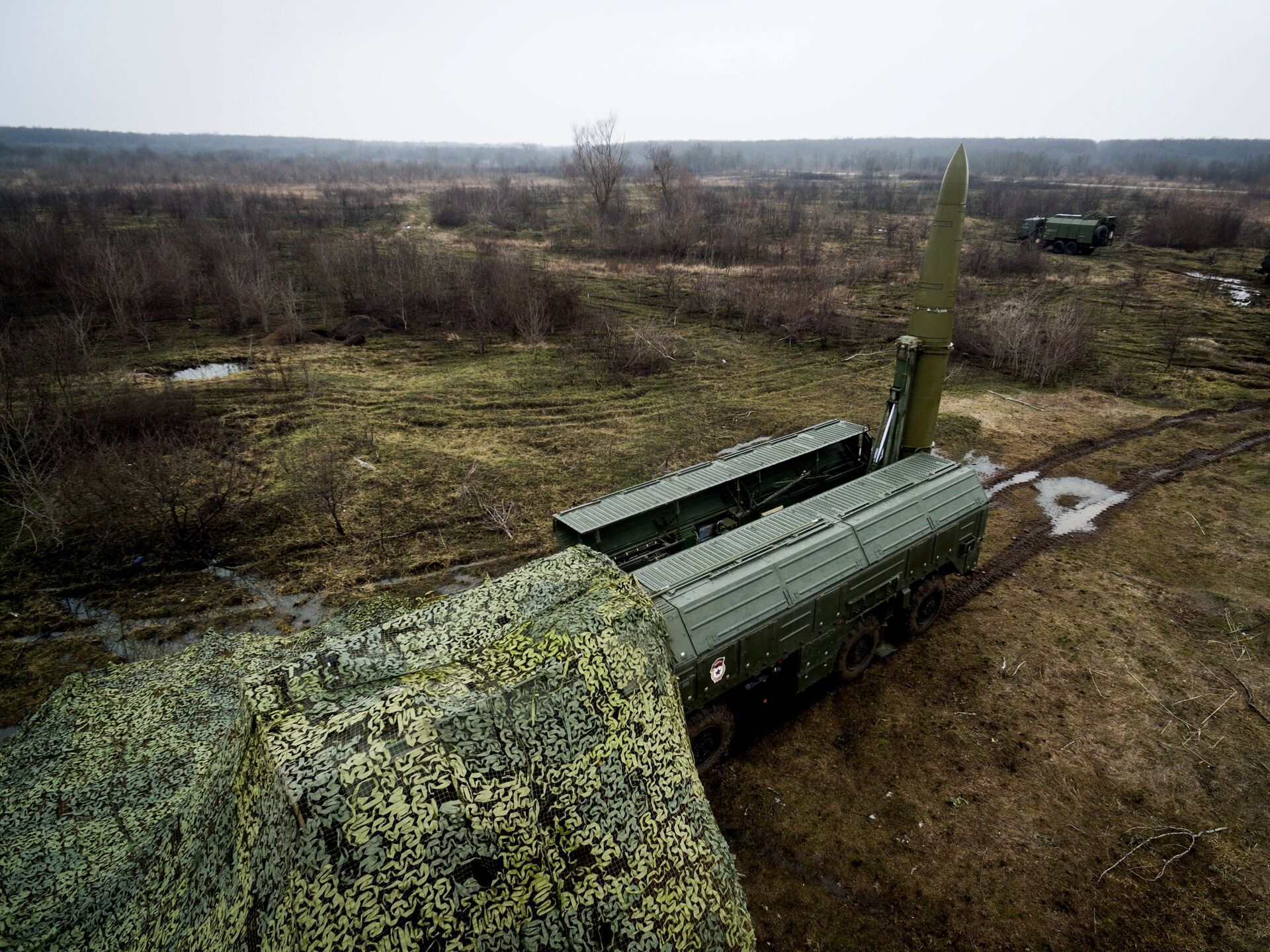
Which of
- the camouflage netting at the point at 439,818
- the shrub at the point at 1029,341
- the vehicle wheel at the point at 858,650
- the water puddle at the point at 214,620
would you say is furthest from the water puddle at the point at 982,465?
the camouflage netting at the point at 439,818

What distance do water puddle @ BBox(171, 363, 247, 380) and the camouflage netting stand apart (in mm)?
16521

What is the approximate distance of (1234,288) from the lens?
97.3 feet

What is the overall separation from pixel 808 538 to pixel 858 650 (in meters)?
1.98

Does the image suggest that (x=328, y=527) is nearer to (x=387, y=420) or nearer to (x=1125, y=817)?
(x=387, y=420)

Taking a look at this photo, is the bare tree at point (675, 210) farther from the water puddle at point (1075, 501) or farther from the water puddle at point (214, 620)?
the water puddle at point (214, 620)

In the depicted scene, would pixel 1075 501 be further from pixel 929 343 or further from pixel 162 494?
pixel 162 494

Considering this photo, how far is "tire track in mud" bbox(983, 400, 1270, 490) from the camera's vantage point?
14.3 meters

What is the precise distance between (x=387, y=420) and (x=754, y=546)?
12.1 meters

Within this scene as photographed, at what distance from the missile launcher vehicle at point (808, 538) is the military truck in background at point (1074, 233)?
3451 cm

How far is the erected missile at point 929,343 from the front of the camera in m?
9.83

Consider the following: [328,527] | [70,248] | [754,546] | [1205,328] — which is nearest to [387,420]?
[328,527]

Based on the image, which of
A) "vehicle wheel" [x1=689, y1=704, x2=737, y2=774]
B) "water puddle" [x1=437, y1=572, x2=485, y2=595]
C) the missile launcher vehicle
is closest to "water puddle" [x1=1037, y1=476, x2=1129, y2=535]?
the missile launcher vehicle

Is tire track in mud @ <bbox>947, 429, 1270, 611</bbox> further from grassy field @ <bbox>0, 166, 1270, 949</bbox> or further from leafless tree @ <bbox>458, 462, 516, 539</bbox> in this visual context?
leafless tree @ <bbox>458, 462, 516, 539</bbox>

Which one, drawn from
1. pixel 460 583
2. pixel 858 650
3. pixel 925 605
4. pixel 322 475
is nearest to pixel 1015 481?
pixel 925 605
